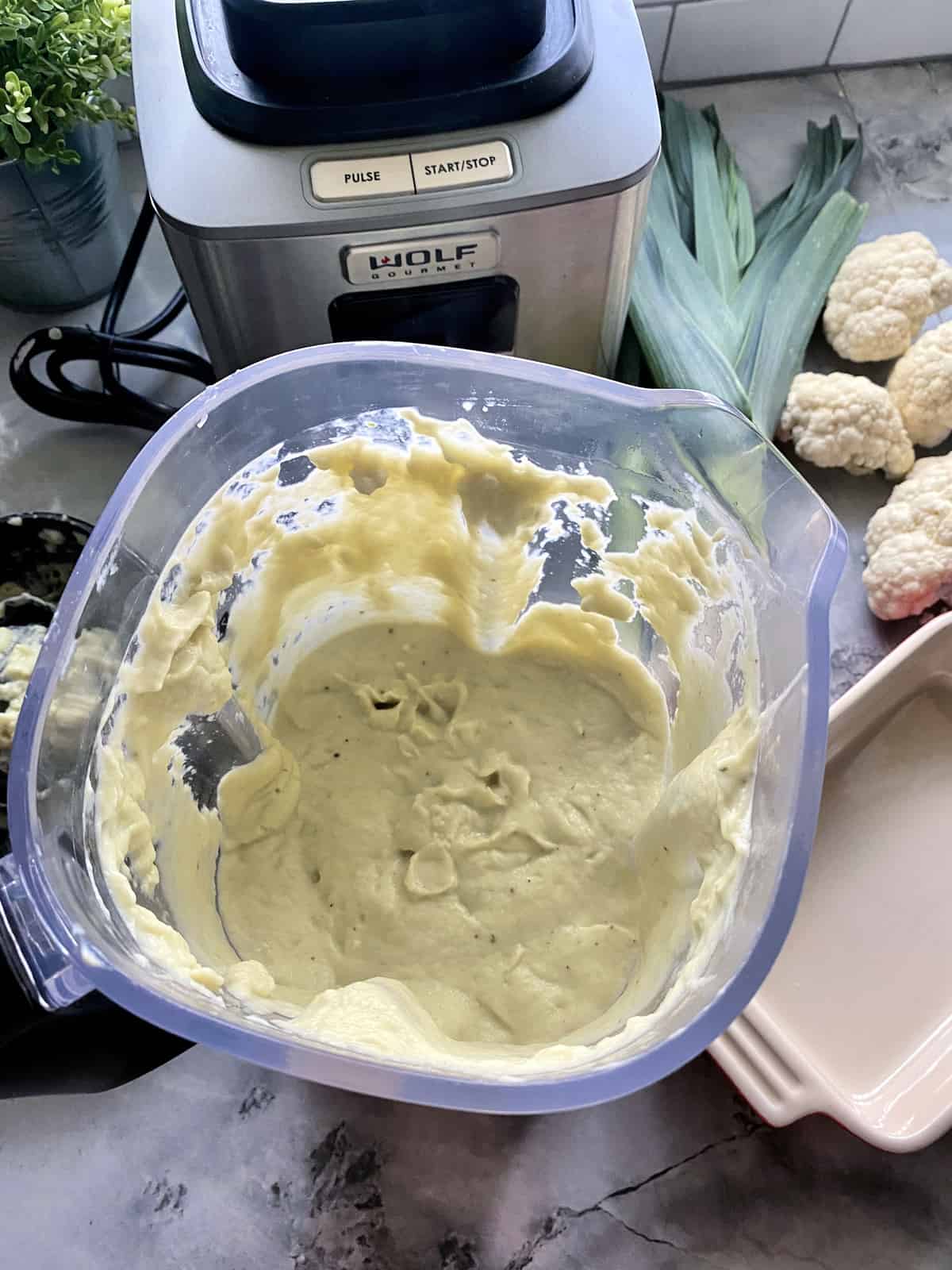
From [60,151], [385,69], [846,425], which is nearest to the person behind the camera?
[385,69]

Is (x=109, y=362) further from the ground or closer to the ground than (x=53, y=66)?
closer to the ground

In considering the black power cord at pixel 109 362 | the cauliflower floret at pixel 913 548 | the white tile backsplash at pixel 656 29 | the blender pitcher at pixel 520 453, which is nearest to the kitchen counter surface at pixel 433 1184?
the blender pitcher at pixel 520 453

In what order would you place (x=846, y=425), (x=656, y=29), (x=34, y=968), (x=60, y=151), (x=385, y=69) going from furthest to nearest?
(x=656, y=29)
(x=846, y=425)
(x=60, y=151)
(x=385, y=69)
(x=34, y=968)

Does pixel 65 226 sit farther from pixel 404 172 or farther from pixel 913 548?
pixel 913 548

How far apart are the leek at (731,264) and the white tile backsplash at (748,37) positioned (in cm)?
7

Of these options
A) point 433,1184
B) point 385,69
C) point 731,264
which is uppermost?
point 385,69

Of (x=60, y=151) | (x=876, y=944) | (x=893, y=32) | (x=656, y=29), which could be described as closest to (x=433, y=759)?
(x=876, y=944)

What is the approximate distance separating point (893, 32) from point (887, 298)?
0.32m

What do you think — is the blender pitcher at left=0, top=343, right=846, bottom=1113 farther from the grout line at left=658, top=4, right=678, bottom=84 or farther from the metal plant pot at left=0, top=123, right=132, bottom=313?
the grout line at left=658, top=4, right=678, bottom=84

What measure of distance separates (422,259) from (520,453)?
125 millimetres

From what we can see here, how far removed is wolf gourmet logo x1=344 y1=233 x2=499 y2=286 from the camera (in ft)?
1.87

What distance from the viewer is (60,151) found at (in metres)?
0.64

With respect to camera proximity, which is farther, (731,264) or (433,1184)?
(731,264)

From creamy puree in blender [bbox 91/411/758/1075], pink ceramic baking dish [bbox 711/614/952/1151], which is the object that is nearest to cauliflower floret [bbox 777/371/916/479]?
pink ceramic baking dish [bbox 711/614/952/1151]
